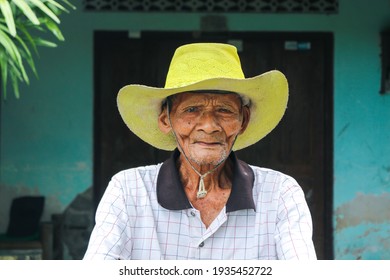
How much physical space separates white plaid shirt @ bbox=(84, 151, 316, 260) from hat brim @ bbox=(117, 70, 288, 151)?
0.23m

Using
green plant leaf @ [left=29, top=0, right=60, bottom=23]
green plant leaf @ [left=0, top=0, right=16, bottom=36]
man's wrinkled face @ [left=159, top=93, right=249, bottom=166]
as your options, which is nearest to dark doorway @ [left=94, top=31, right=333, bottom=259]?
green plant leaf @ [left=29, top=0, right=60, bottom=23]

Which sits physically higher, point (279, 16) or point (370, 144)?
point (279, 16)

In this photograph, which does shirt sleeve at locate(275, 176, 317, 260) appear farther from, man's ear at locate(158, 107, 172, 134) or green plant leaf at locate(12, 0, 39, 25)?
green plant leaf at locate(12, 0, 39, 25)

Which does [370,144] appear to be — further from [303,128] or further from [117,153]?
[117,153]

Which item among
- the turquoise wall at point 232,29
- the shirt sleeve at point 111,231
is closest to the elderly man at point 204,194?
the shirt sleeve at point 111,231

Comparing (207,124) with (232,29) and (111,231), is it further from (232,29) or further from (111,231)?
(232,29)

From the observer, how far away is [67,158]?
5.88 metres

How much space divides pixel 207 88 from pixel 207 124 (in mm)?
100

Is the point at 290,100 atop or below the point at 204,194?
atop

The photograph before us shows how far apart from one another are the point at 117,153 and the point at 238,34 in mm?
1286

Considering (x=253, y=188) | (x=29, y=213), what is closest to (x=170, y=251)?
(x=253, y=188)

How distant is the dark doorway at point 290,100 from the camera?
591cm

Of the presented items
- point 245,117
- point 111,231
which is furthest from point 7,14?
point 111,231

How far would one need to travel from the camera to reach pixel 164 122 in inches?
91.7
